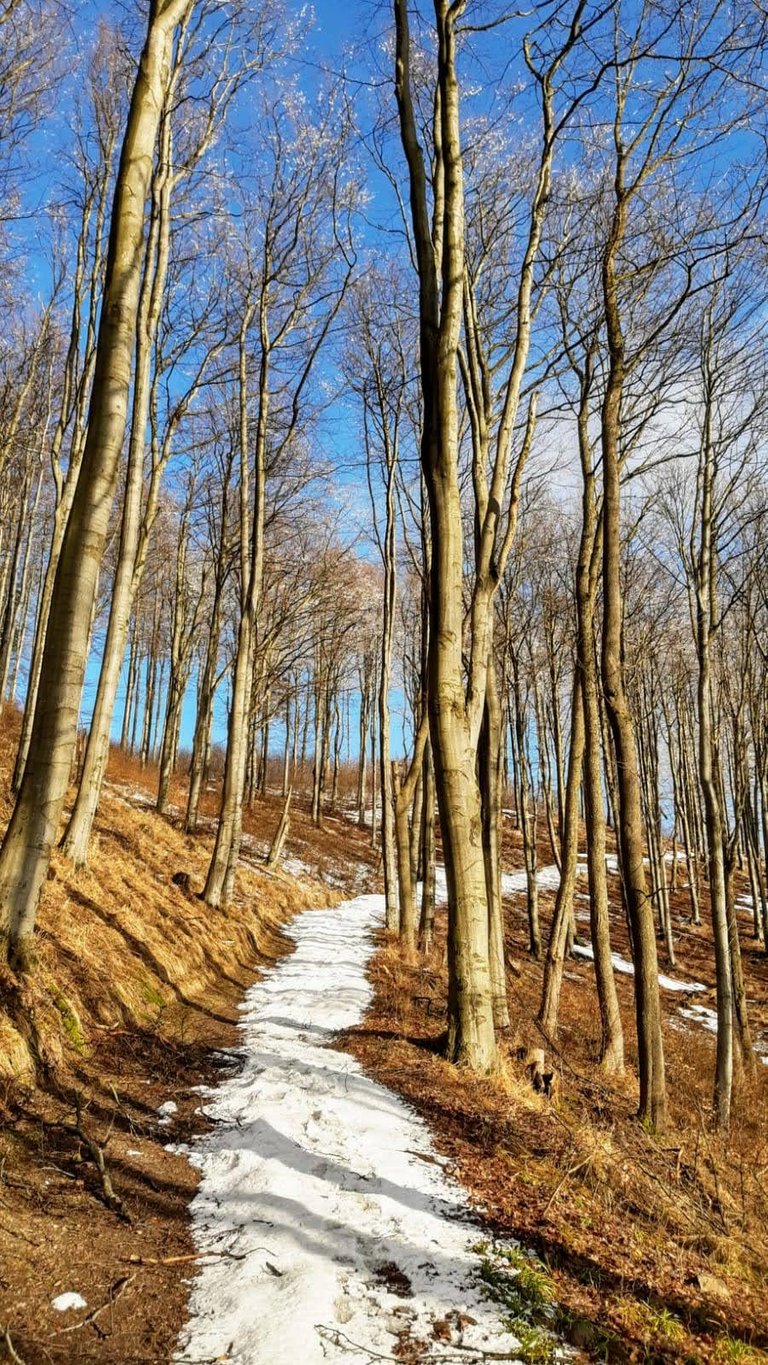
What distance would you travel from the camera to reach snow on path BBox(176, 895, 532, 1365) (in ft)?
8.00

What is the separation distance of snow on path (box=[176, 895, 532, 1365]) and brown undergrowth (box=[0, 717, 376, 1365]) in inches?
7.2

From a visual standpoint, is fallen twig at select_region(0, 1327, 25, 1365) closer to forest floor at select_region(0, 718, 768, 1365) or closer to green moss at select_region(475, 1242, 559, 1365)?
forest floor at select_region(0, 718, 768, 1365)

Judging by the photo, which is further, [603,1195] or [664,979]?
[664,979]

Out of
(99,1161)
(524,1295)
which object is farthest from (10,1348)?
(524,1295)

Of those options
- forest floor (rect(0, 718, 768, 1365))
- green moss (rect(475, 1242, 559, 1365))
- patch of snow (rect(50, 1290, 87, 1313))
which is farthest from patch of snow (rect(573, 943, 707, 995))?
patch of snow (rect(50, 1290, 87, 1313))

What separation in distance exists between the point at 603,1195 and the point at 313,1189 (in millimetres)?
1632

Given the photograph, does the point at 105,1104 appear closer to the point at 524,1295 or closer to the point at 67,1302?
the point at 67,1302

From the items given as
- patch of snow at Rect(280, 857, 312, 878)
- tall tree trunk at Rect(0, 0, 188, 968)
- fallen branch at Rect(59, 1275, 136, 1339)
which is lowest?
patch of snow at Rect(280, 857, 312, 878)

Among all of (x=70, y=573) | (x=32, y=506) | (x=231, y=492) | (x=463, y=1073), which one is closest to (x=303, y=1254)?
(x=463, y=1073)

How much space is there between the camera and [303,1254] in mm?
2926

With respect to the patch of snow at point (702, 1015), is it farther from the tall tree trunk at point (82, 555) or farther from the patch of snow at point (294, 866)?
the tall tree trunk at point (82, 555)

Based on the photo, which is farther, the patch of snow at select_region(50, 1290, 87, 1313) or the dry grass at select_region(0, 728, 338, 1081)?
the dry grass at select_region(0, 728, 338, 1081)

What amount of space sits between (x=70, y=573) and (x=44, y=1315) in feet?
12.3

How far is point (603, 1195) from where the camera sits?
384 centimetres
